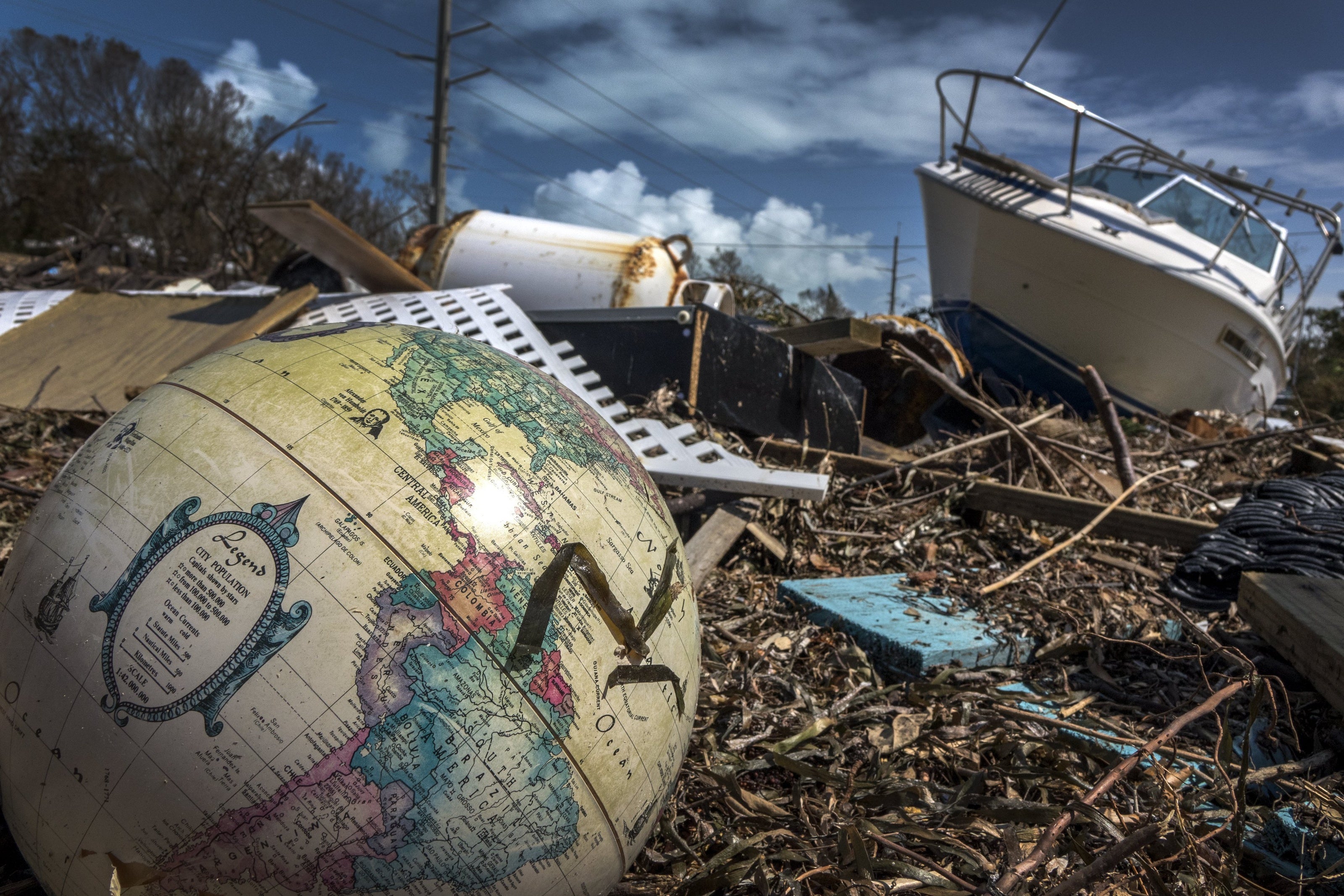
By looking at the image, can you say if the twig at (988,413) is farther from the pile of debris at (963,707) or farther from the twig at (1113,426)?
the twig at (1113,426)

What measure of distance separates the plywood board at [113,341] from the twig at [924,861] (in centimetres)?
349

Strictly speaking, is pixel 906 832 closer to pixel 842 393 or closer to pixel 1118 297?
pixel 842 393

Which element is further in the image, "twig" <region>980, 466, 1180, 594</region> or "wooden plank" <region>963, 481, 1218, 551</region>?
"wooden plank" <region>963, 481, 1218, 551</region>

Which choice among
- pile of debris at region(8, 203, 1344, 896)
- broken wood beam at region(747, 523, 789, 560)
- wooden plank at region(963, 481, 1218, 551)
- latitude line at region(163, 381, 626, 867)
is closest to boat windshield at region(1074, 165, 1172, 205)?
pile of debris at region(8, 203, 1344, 896)

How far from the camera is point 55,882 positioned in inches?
56.5

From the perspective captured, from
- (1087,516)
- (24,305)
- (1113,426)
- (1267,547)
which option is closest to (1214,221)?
(1113,426)

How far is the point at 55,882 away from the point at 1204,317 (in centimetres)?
1087

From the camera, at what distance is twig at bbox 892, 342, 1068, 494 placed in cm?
468

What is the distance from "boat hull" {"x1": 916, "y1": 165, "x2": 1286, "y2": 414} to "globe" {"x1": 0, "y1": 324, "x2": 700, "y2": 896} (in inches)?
346

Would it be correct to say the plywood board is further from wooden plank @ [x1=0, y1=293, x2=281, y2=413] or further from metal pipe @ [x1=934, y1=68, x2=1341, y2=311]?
metal pipe @ [x1=934, y1=68, x2=1341, y2=311]

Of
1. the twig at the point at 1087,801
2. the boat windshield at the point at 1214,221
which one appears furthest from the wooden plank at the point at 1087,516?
the boat windshield at the point at 1214,221

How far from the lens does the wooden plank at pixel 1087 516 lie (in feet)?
12.8

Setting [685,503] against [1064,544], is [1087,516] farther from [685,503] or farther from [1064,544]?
[685,503]

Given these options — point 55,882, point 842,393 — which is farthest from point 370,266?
point 55,882
